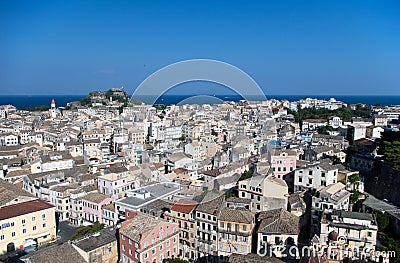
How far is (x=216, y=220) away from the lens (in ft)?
31.3

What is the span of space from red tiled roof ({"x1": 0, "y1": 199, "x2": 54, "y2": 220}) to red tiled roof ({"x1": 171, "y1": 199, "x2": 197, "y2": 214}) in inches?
180

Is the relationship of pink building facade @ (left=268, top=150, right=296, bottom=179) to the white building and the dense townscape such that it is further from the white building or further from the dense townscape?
the white building

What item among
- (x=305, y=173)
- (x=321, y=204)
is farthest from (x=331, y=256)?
(x=305, y=173)

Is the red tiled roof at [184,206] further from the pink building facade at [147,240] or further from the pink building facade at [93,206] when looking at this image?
the pink building facade at [93,206]

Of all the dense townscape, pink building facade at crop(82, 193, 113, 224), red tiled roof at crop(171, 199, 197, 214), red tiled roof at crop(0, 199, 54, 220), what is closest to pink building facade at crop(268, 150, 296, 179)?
the dense townscape

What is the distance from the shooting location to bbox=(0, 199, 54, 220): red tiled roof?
10.5m

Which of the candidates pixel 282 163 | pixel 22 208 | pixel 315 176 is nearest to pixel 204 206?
pixel 315 176

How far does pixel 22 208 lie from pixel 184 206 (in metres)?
5.52

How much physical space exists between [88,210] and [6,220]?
9.70 ft

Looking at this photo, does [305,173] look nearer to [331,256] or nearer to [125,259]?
[331,256]

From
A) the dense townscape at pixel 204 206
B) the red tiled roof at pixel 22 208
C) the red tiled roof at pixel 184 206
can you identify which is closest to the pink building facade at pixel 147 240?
the dense townscape at pixel 204 206

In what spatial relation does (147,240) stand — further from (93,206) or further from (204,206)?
(93,206)

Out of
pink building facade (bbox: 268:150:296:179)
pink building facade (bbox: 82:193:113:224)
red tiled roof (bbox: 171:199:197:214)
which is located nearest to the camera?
red tiled roof (bbox: 171:199:197:214)

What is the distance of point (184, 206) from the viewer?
34.0ft
